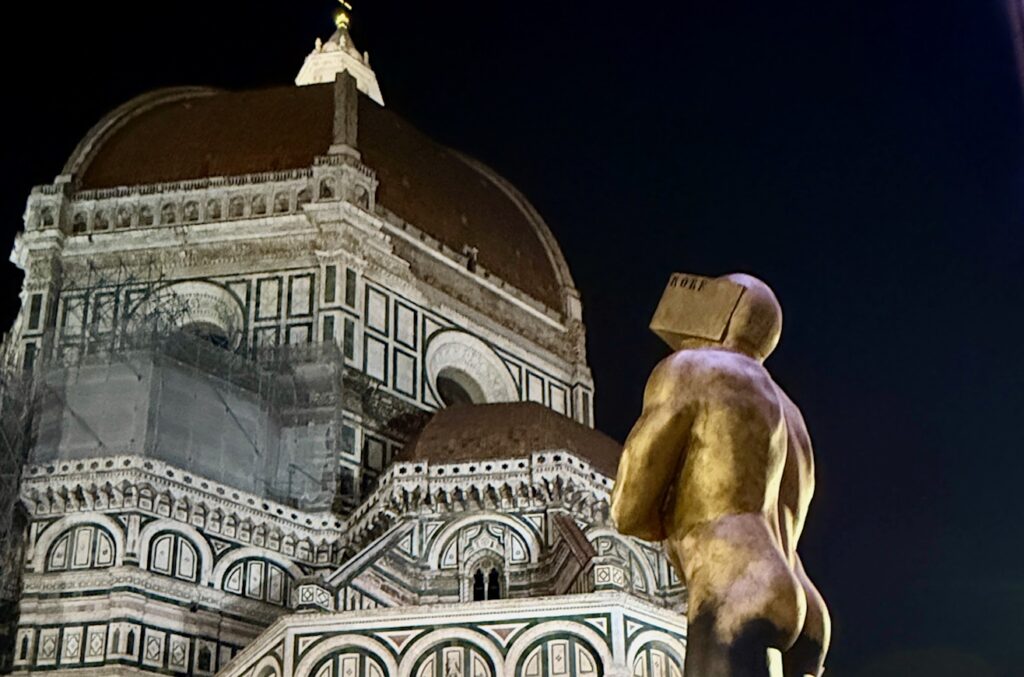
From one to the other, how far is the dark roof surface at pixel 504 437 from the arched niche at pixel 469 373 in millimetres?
2328

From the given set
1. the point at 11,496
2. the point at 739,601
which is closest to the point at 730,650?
the point at 739,601

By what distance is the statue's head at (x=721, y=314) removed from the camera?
4.08 m

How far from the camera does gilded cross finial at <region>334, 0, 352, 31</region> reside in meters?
30.3

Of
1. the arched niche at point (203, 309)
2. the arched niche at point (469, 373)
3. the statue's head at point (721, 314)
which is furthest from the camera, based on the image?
the arched niche at point (469, 373)

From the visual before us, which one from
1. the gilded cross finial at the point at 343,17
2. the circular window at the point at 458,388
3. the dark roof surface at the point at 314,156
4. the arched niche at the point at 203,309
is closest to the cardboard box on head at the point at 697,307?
the arched niche at the point at 203,309

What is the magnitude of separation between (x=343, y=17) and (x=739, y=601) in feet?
92.4

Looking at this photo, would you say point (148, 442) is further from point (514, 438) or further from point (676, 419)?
point (676, 419)

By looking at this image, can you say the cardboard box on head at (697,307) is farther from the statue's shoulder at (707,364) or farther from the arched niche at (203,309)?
the arched niche at (203,309)

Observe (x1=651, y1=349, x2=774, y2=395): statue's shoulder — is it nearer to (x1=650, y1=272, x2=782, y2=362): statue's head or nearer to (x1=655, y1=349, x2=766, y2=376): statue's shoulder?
(x1=655, y1=349, x2=766, y2=376): statue's shoulder

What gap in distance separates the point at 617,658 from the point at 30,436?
823cm

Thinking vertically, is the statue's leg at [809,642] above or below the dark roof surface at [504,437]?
below

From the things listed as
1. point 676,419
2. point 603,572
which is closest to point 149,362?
point 603,572

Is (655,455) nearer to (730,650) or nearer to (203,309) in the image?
(730,650)

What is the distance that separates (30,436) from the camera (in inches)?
695
